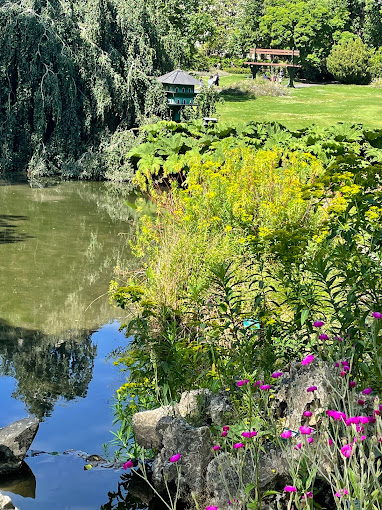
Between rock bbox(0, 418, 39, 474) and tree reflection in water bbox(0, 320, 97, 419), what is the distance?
552 millimetres

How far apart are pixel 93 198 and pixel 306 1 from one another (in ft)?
104

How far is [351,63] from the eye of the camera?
33719 mm

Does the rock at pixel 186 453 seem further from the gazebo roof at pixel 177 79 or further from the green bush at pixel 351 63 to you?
the green bush at pixel 351 63

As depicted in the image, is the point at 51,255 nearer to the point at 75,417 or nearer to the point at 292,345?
the point at 75,417

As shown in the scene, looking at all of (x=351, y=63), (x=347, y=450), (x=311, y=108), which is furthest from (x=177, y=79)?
(x=351, y=63)

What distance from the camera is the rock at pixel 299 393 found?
3.57m

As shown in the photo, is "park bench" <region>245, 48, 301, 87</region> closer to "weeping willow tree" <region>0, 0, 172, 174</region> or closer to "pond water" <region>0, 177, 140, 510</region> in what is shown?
"weeping willow tree" <region>0, 0, 172, 174</region>

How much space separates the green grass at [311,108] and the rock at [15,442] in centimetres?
1702

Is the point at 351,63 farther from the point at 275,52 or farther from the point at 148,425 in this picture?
the point at 148,425

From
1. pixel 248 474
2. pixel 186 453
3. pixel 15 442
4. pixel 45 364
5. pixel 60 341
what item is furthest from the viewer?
pixel 60 341

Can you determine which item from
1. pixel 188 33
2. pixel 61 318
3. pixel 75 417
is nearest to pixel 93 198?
pixel 61 318

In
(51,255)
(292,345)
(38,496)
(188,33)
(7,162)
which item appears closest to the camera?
(38,496)

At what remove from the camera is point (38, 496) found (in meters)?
4.20

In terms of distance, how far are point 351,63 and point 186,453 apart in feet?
106
